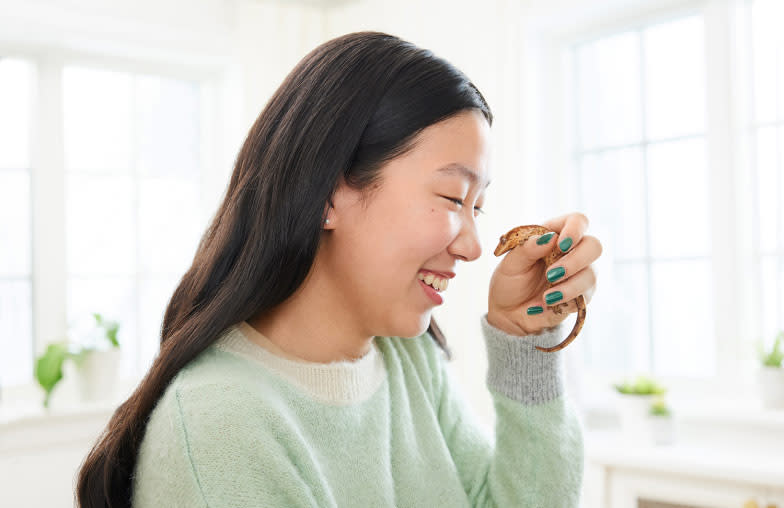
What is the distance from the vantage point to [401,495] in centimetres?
106

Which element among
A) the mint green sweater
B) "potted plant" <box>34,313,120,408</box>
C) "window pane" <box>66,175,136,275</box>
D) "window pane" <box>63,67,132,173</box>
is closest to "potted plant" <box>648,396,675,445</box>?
the mint green sweater

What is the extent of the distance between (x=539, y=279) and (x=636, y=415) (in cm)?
137

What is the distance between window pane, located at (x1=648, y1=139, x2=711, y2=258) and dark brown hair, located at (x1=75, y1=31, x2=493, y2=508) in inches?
72.0

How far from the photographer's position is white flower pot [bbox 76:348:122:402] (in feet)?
9.17

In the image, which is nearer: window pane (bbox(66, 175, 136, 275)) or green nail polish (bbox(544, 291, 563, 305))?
green nail polish (bbox(544, 291, 563, 305))

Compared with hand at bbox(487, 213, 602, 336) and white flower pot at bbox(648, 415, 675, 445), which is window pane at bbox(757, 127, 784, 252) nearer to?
white flower pot at bbox(648, 415, 675, 445)

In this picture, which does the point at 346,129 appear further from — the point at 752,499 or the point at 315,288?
the point at 752,499

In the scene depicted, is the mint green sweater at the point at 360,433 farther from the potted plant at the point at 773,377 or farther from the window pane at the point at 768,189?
the window pane at the point at 768,189

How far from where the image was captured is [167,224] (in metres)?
3.30

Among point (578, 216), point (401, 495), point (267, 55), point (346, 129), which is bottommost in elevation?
point (401, 495)

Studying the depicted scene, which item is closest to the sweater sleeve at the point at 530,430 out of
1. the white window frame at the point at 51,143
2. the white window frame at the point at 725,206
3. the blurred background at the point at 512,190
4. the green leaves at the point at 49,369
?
the blurred background at the point at 512,190

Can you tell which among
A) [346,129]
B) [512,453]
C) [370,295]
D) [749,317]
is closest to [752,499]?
[749,317]

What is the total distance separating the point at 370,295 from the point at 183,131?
8.58 feet

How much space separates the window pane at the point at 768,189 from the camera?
236 cm
